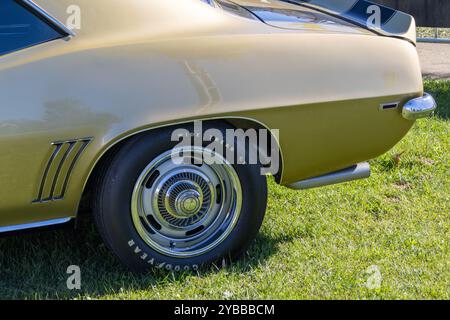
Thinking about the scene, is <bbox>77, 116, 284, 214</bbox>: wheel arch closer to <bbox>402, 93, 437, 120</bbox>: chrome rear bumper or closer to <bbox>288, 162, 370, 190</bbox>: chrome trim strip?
<bbox>288, 162, 370, 190</bbox>: chrome trim strip

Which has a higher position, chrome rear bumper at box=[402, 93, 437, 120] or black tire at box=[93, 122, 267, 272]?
chrome rear bumper at box=[402, 93, 437, 120]

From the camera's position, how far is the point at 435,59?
29.9 feet

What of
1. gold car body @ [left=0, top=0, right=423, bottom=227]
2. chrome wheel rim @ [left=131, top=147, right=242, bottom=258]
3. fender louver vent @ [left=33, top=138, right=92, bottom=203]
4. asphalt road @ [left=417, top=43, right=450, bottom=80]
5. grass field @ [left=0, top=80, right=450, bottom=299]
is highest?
gold car body @ [left=0, top=0, right=423, bottom=227]

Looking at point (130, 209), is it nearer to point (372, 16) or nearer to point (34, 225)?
point (34, 225)

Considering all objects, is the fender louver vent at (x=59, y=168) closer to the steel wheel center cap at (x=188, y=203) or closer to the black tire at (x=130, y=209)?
the black tire at (x=130, y=209)

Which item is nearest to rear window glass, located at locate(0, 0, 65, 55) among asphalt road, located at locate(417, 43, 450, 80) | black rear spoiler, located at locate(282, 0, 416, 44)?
black rear spoiler, located at locate(282, 0, 416, 44)

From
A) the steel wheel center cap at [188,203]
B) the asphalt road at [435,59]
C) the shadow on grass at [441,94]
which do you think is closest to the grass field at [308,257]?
the steel wheel center cap at [188,203]

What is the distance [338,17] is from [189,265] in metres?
1.56

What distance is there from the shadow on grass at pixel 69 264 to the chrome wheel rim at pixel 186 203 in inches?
6.0

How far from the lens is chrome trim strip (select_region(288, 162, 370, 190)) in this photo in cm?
383

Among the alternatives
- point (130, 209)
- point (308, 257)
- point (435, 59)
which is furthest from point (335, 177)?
point (435, 59)

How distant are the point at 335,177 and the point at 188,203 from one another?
2.59ft

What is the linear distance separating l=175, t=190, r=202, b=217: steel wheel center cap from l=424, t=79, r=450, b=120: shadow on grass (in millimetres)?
3345

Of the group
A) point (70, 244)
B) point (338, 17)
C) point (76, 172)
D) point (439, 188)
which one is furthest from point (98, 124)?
point (439, 188)
